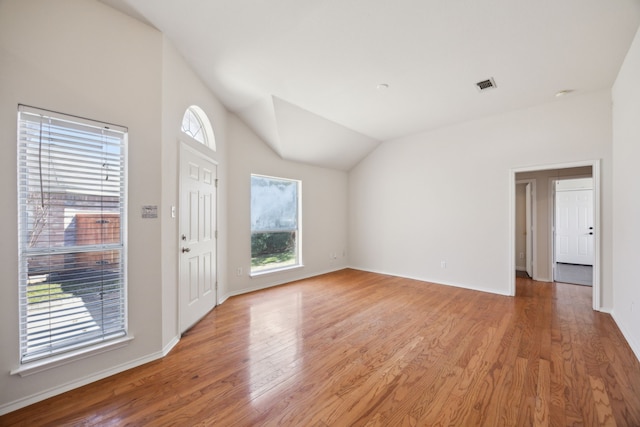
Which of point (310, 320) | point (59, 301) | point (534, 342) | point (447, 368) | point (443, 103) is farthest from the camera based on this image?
point (443, 103)

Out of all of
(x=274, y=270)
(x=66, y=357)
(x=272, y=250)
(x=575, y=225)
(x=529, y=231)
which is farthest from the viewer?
(x=575, y=225)

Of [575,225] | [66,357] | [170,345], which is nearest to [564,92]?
[575,225]

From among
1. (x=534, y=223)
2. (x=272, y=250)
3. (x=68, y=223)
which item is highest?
(x=68, y=223)

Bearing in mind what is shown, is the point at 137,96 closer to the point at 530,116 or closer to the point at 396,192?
the point at 396,192

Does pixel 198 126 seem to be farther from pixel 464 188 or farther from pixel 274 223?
pixel 464 188

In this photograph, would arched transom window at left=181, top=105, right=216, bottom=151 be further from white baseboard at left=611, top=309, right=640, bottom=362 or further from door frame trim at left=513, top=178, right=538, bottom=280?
door frame trim at left=513, top=178, right=538, bottom=280

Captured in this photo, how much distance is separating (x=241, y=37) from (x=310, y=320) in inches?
122

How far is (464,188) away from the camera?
4500mm

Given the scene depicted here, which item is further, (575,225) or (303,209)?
(575,225)

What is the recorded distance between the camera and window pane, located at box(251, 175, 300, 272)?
4.59m

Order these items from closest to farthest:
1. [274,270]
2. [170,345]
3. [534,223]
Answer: [170,345] < [274,270] < [534,223]

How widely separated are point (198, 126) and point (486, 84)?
3.64m

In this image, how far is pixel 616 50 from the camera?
8.23ft

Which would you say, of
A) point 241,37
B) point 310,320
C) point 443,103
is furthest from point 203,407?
point 443,103
